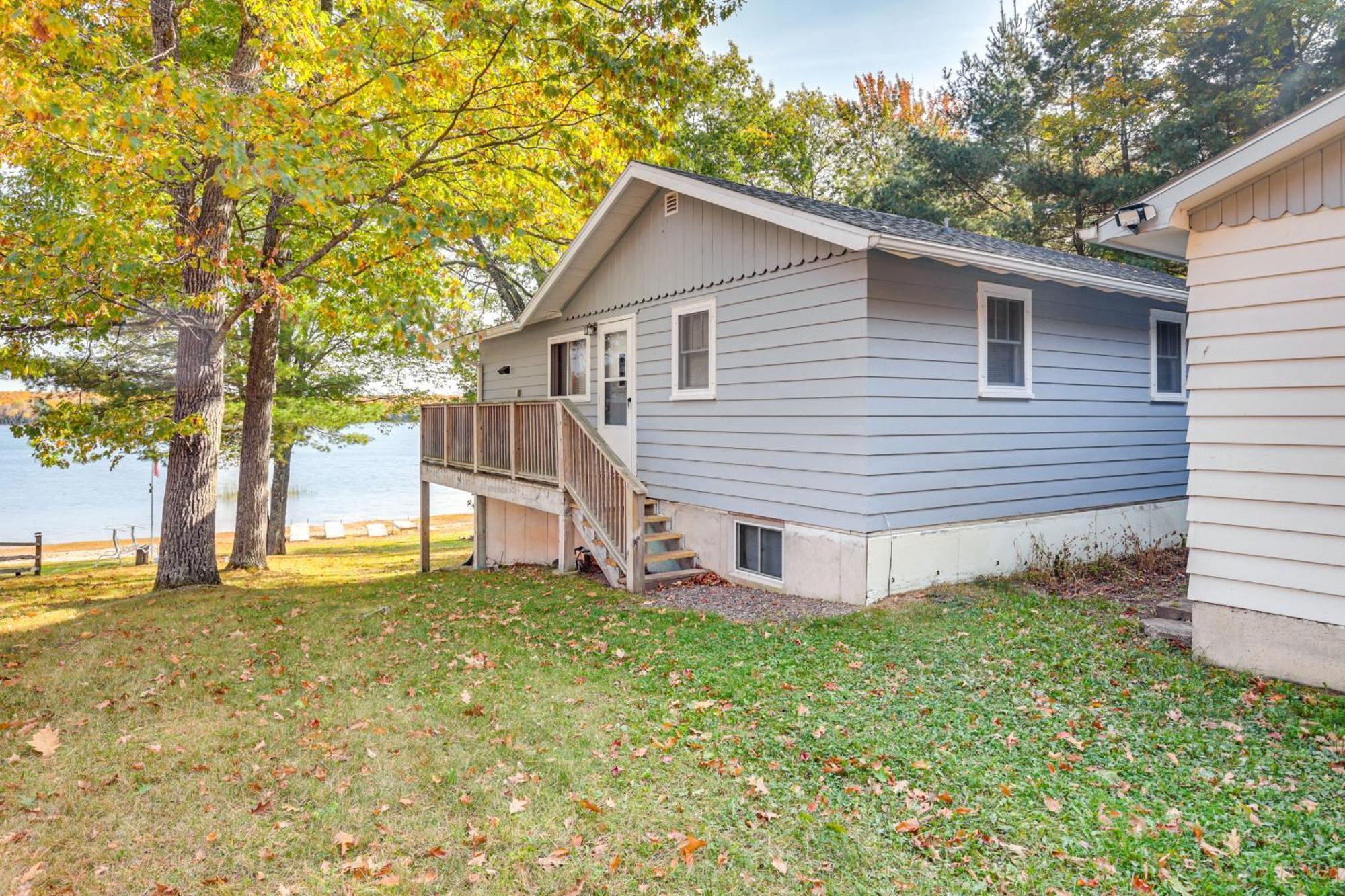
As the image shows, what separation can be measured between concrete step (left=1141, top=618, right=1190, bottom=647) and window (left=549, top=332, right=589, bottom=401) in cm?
797

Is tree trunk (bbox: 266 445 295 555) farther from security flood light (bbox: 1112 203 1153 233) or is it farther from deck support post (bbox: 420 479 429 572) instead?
security flood light (bbox: 1112 203 1153 233)

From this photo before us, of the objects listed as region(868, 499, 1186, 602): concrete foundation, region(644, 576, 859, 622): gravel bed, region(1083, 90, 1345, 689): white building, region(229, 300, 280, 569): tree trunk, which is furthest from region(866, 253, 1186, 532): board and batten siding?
region(229, 300, 280, 569): tree trunk

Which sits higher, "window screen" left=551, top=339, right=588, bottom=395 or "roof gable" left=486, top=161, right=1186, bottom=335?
"roof gable" left=486, top=161, right=1186, bottom=335

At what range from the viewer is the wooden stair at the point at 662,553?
27.2 feet

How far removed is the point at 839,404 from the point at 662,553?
3.17 metres

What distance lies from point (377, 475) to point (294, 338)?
152 ft

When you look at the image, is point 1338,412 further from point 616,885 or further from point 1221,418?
point 616,885

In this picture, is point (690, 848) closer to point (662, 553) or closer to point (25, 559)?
point (662, 553)

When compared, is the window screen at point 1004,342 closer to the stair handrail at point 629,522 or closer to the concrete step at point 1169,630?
the concrete step at point 1169,630

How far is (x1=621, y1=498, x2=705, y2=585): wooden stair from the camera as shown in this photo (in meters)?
8.30

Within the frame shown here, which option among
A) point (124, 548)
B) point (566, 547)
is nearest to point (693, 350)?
point (566, 547)

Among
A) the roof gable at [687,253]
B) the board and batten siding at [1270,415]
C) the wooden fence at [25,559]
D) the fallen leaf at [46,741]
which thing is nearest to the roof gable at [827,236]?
the roof gable at [687,253]

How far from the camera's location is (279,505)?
19781mm

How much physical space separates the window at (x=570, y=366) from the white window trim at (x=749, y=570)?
4.08 m
